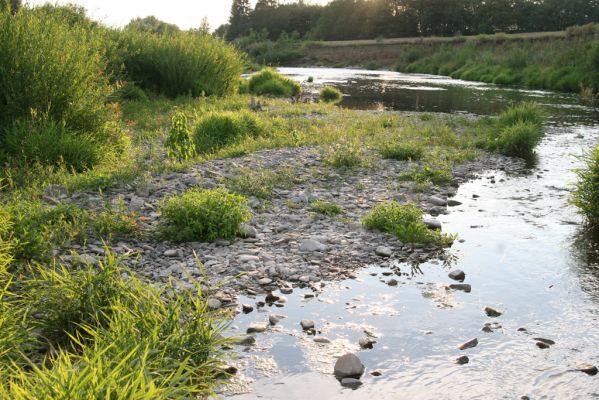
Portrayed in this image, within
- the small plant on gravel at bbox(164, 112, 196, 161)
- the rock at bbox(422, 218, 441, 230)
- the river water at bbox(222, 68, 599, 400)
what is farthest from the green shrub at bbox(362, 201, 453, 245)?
the small plant on gravel at bbox(164, 112, 196, 161)

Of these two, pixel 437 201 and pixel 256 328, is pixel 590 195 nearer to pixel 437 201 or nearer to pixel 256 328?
pixel 437 201

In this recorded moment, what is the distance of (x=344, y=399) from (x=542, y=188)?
9.88 metres

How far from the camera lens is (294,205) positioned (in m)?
10.7

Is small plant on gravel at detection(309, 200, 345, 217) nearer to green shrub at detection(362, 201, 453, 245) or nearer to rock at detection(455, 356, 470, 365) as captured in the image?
green shrub at detection(362, 201, 453, 245)

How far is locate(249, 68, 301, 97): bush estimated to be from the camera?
33278 millimetres

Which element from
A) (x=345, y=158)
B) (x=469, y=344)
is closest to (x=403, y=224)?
(x=469, y=344)

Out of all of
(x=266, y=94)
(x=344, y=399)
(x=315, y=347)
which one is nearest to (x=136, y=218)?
(x=315, y=347)

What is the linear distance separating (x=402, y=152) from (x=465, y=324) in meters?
9.28

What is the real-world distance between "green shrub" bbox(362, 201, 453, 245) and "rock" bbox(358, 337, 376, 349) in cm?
337

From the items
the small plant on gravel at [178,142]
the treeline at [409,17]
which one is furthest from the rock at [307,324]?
the treeline at [409,17]

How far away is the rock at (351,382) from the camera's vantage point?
5.26 m

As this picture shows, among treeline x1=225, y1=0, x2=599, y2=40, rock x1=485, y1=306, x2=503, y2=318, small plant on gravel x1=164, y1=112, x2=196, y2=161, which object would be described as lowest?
rock x1=485, y1=306, x2=503, y2=318

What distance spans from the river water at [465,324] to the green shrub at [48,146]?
6558 millimetres

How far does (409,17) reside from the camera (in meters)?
105
